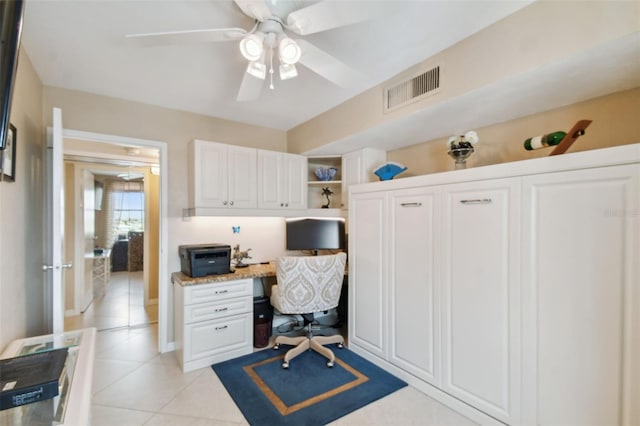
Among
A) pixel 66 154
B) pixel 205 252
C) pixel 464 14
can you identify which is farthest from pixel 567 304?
pixel 66 154

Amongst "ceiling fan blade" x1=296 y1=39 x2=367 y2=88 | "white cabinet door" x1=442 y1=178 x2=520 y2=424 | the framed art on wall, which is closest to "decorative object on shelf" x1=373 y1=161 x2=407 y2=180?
"white cabinet door" x1=442 y1=178 x2=520 y2=424

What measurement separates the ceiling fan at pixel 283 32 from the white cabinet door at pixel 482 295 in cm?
115

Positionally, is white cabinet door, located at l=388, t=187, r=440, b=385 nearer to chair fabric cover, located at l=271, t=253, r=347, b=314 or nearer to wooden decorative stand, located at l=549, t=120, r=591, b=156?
chair fabric cover, located at l=271, t=253, r=347, b=314

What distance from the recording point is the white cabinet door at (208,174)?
→ 2.84 meters

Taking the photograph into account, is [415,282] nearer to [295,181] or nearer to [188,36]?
[295,181]

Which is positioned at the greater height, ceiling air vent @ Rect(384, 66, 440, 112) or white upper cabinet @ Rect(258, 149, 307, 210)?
ceiling air vent @ Rect(384, 66, 440, 112)

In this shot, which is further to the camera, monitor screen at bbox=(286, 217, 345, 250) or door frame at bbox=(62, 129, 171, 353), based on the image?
monitor screen at bbox=(286, 217, 345, 250)

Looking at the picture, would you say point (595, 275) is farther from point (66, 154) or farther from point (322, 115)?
point (66, 154)

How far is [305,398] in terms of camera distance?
213 centimetres

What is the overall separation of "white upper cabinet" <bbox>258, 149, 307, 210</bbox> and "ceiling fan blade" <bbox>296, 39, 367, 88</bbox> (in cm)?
166

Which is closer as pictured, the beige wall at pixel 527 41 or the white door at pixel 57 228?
the beige wall at pixel 527 41

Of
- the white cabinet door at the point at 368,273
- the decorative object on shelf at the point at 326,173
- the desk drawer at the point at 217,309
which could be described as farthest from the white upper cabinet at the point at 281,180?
the desk drawer at the point at 217,309

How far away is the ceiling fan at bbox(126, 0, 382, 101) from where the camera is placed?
1.24 meters

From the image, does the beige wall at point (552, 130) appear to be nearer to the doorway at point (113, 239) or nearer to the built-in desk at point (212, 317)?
the built-in desk at point (212, 317)
